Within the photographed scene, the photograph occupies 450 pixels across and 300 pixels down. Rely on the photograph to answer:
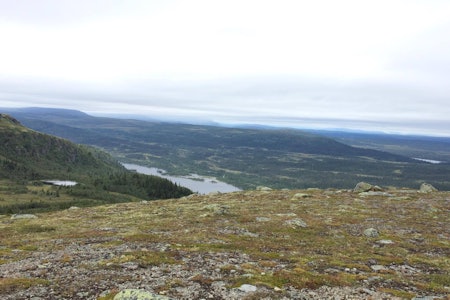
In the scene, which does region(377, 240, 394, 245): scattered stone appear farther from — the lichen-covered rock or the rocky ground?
the lichen-covered rock

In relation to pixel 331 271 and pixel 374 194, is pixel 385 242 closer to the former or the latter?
pixel 331 271

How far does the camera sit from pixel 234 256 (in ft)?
90.7

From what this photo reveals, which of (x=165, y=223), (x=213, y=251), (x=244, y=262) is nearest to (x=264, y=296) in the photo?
(x=244, y=262)

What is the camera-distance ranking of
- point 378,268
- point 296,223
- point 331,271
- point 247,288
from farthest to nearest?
point 296,223 → point 378,268 → point 331,271 → point 247,288

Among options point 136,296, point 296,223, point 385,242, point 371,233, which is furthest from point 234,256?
point 371,233

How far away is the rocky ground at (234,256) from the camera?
65.5 ft

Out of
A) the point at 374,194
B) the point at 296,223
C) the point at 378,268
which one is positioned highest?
the point at 378,268

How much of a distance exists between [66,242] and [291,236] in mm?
25390

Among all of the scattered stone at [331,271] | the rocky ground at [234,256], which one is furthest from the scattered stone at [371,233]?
the scattered stone at [331,271]

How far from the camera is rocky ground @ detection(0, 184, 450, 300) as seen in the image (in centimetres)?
1997

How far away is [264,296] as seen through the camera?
738 inches

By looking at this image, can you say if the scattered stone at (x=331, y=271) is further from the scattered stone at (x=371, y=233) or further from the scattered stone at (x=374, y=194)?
the scattered stone at (x=374, y=194)

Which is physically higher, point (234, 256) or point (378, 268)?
point (378, 268)

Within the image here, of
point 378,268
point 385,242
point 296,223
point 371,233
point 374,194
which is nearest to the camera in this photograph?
point 378,268
